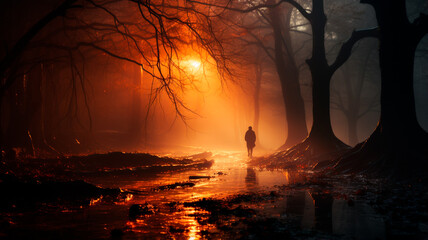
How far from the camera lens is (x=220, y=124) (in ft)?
290

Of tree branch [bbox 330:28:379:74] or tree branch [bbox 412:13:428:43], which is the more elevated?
tree branch [bbox 330:28:379:74]

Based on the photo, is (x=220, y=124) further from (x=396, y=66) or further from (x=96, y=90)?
(x=396, y=66)

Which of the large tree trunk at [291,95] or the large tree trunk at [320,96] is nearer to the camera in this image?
the large tree trunk at [320,96]

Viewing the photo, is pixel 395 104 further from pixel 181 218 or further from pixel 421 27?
pixel 181 218

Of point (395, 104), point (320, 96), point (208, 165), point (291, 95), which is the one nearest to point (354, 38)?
point (320, 96)

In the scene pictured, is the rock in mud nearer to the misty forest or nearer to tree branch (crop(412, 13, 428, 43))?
the misty forest

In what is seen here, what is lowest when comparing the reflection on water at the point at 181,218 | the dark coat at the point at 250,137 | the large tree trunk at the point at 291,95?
the reflection on water at the point at 181,218

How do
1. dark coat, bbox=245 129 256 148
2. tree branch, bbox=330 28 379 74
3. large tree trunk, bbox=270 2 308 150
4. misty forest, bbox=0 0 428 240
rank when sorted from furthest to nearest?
1. dark coat, bbox=245 129 256 148
2. large tree trunk, bbox=270 2 308 150
3. tree branch, bbox=330 28 379 74
4. misty forest, bbox=0 0 428 240

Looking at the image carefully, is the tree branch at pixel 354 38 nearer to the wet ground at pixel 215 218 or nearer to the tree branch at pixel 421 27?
the tree branch at pixel 421 27

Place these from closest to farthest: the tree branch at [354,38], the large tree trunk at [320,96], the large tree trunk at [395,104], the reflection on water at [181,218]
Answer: the reflection on water at [181,218]
the large tree trunk at [395,104]
the tree branch at [354,38]
the large tree trunk at [320,96]

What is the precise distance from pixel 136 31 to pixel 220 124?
6806cm

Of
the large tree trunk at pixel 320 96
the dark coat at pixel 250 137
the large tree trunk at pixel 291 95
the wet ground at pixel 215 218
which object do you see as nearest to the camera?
the wet ground at pixel 215 218

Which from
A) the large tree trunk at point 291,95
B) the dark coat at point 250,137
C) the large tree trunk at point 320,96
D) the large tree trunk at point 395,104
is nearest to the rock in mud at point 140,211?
the large tree trunk at point 395,104

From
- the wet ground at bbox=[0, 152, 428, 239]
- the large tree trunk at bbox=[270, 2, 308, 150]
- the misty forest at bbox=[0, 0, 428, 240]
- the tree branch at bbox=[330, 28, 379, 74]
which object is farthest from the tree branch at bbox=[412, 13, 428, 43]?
the large tree trunk at bbox=[270, 2, 308, 150]
